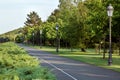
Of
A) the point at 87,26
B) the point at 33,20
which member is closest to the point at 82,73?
the point at 87,26

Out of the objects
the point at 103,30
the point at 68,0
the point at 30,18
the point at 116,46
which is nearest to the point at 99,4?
the point at 103,30

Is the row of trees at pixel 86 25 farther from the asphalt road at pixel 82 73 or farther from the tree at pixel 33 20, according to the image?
the tree at pixel 33 20

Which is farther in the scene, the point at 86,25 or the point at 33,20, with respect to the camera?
the point at 33,20

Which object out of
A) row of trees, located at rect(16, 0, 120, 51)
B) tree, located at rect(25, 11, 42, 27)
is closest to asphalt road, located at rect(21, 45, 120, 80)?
row of trees, located at rect(16, 0, 120, 51)

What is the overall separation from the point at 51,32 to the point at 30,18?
87539 millimetres

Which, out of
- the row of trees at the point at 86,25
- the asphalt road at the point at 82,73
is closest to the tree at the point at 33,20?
the row of trees at the point at 86,25

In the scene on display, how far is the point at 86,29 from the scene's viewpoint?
6675 centimetres

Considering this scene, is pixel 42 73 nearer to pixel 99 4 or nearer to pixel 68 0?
pixel 99 4

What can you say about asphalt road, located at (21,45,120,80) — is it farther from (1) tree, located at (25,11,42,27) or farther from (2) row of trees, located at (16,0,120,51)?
(1) tree, located at (25,11,42,27)

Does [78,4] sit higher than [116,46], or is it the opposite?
[78,4]

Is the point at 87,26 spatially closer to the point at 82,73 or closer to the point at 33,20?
the point at 82,73

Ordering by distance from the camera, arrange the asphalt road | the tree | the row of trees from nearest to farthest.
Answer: the asphalt road
the row of trees
the tree

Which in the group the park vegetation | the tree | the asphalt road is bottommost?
the asphalt road

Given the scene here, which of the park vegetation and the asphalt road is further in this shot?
the park vegetation
